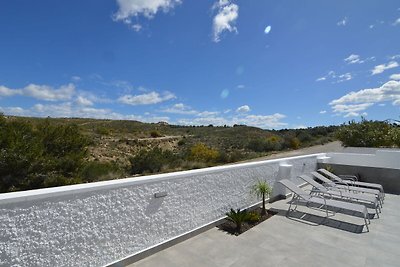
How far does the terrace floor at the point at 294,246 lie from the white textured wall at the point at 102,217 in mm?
385

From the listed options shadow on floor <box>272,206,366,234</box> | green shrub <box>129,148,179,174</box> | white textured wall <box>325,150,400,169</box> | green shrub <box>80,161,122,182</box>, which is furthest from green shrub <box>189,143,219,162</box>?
shadow on floor <box>272,206,366,234</box>

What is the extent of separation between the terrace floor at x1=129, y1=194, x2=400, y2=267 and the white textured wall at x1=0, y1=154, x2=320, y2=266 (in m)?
0.39

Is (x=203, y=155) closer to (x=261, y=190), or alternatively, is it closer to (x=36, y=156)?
(x=36, y=156)

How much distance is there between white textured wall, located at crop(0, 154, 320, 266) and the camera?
2482 millimetres

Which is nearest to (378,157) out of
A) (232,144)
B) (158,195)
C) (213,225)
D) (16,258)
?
(213,225)

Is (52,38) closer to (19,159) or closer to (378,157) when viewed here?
(19,159)

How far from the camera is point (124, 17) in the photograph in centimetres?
1044

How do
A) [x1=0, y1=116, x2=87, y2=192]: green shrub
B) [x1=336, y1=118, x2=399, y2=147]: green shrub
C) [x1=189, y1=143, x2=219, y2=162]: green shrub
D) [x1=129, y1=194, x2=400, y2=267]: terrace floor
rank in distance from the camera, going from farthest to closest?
1. [x1=189, y1=143, x2=219, y2=162]: green shrub
2. [x1=336, y1=118, x2=399, y2=147]: green shrub
3. [x1=0, y1=116, x2=87, y2=192]: green shrub
4. [x1=129, y1=194, x2=400, y2=267]: terrace floor

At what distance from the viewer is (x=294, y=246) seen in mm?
4094

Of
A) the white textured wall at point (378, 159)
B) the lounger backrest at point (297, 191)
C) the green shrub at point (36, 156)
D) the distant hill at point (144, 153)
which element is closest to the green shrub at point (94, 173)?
the distant hill at point (144, 153)

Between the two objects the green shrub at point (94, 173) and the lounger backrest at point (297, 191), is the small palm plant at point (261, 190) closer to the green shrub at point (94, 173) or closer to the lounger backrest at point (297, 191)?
the lounger backrest at point (297, 191)

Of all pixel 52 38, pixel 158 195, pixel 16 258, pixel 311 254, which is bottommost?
pixel 311 254

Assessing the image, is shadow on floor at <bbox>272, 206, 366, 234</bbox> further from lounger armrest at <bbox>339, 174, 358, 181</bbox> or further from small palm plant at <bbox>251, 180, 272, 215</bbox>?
lounger armrest at <bbox>339, 174, 358, 181</bbox>

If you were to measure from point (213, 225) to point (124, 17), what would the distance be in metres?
9.31
